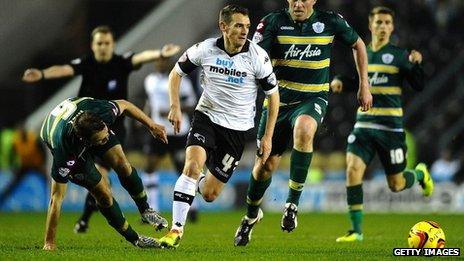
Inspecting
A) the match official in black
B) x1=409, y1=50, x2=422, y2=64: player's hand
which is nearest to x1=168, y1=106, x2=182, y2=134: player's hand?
the match official in black

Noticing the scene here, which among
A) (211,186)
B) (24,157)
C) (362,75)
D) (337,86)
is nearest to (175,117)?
(211,186)

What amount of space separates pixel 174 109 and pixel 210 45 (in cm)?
77

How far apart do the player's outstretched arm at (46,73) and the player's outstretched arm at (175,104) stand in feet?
8.47

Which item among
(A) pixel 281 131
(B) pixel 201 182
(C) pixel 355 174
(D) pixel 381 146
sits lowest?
(C) pixel 355 174

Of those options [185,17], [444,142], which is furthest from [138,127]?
[444,142]

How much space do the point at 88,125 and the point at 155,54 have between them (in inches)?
141

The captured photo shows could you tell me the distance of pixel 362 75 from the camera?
11.2 metres

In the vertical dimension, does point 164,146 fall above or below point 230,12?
below

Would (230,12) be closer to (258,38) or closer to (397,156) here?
(258,38)

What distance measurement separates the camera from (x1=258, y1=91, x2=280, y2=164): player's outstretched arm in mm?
10258

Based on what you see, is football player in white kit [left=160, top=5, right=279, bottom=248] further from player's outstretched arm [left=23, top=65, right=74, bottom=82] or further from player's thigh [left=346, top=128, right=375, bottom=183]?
player's outstretched arm [left=23, top=65, right=74, bottom=82]

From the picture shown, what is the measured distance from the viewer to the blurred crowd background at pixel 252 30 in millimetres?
22359

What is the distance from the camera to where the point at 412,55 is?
1273 centimetres

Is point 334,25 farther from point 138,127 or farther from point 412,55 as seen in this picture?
point 138,127
